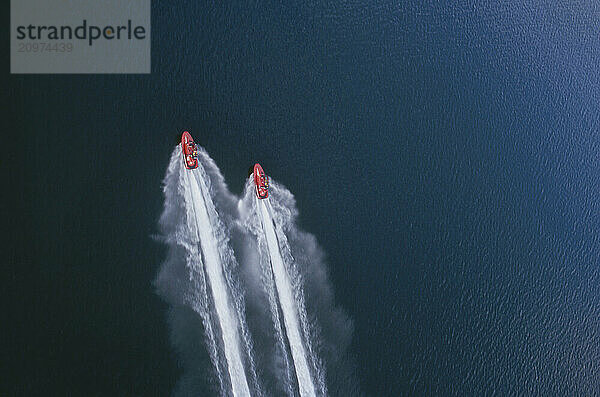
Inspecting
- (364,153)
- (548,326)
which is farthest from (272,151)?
(548,326)

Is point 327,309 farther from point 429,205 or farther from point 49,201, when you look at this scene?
point 49,201

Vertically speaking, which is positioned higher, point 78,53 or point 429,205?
point 78,53

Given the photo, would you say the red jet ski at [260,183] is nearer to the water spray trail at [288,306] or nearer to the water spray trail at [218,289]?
the water spray trail at [288,306]

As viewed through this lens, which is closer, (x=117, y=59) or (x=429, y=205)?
(x=117, y=59)

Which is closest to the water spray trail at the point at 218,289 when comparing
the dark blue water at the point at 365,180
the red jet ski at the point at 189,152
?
A: the red jet ski at the point at 189,152

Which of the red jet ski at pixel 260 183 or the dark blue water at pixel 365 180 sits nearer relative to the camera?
the dark blue water at pixel 365 180

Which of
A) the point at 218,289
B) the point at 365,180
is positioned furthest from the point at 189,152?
the point at 365,180

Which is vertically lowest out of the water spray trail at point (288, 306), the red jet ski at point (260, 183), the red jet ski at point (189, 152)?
the water spray trail at point (288, 306)
